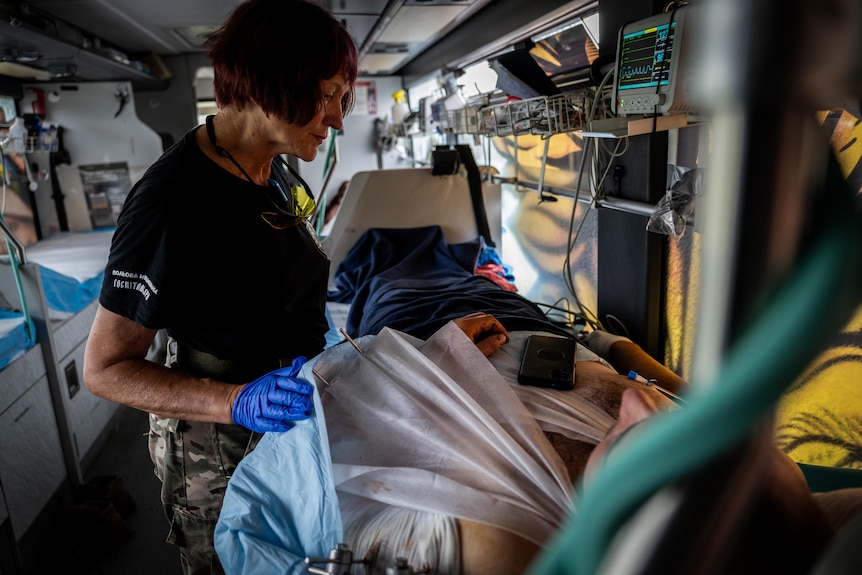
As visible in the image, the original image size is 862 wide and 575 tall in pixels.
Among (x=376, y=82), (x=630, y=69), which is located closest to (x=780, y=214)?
(x=630, y=69)

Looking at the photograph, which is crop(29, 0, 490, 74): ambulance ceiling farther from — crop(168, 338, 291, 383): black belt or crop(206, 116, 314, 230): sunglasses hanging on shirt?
crop(168, 338, 291, 383): black belt

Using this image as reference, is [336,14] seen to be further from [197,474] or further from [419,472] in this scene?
[419,472]

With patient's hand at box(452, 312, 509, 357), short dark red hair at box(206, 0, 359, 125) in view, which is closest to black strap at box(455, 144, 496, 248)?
patient's hand at box(452, 312, 509, 357)

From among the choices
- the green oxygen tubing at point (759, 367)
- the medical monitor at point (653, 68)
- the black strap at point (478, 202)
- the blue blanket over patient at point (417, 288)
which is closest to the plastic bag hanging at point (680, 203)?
the medical monitor at point (653, 68)

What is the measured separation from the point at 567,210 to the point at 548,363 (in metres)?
1.54

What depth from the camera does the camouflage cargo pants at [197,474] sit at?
1.54 metres

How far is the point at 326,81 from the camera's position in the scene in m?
1.49

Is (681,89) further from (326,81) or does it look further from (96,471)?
(96,471)

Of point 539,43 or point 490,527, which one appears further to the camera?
point 539,43

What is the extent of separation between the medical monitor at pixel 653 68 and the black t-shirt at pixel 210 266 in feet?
3.26

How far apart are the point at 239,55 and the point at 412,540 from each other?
114cm

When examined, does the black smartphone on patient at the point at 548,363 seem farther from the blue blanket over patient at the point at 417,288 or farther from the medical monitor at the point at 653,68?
the medical monitor at the point at 653,68

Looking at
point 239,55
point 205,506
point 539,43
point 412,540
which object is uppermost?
point 539,43

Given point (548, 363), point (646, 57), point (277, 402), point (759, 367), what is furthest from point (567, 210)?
point (759, 367)
